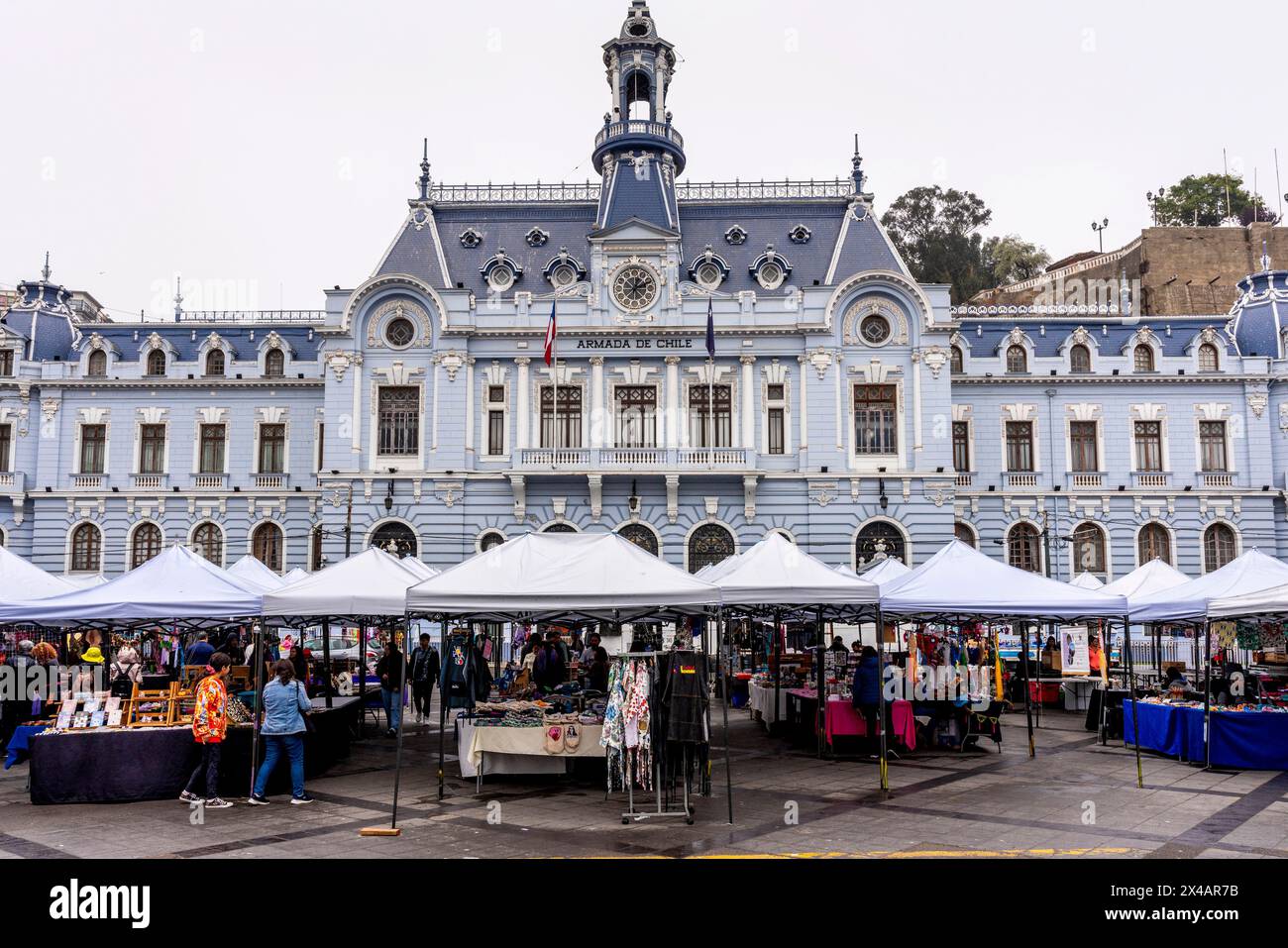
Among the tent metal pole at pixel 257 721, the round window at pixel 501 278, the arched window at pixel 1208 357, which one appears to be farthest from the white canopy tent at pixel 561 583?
the arched window at pixel 1208 357

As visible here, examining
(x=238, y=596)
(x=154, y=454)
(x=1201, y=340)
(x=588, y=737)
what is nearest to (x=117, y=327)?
(x=154, y=454)

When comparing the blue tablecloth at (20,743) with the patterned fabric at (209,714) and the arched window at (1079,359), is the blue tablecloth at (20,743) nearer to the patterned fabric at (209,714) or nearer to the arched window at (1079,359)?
the patterned fabric at (209,714)

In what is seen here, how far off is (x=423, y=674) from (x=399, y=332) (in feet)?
60.3

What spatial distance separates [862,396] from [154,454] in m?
26.3

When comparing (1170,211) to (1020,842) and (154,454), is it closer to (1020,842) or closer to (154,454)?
(154,454)

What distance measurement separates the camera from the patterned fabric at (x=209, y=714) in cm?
1372

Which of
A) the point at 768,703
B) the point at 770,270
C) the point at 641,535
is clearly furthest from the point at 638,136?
the point at 768,703

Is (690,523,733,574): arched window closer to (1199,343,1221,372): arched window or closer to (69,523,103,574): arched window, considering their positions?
(1199,343,1221,372): arched window

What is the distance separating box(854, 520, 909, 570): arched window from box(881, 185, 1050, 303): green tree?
29414mm

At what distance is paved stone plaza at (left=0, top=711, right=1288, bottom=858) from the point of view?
37.3 feet

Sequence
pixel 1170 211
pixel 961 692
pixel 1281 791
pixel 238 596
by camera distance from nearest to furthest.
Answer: pixel 1281 791, pixel 238 596, pixel 961 692, pixel 1170 211

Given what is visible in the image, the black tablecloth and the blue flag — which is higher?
the blue flag

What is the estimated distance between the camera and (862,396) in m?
38.5

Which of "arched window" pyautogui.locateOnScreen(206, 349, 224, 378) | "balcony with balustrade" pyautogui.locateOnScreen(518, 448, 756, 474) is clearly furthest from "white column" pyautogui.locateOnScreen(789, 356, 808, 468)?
"arched window" pyautogui.locateOnScreen(206, 349, 224, 378)
